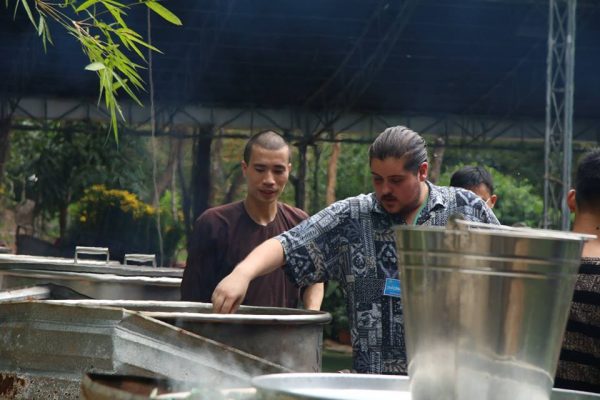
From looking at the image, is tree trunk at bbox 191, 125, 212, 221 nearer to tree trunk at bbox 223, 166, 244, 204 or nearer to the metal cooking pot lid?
tree trunk at bbox 223, 166, 244, 204

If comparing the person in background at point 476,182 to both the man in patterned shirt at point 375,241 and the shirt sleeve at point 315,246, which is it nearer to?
the man in patterned shirt at point 375,241

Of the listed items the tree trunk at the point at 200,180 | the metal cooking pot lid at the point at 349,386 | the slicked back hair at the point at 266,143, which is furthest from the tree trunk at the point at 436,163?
the metal cooking pot lid at the point at 349,386

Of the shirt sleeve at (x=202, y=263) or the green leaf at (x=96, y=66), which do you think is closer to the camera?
the green leaf at (x=96, y=66)

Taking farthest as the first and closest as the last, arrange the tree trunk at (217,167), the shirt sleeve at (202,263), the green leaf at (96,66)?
the tree trunk at (217,167) < the shirt sleeve at (202,263) < the green leaf at (96,66)

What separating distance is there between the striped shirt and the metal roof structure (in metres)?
11.0

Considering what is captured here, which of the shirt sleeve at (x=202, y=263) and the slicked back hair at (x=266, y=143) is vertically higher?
the slicked back hair at (x=266, y=143)

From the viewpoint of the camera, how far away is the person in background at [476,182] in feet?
19.6

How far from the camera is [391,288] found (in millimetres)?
3215

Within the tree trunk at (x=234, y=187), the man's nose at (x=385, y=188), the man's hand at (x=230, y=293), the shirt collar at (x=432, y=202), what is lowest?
the man's hand at (x=230, y=293)

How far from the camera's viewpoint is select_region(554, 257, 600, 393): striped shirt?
2816mm

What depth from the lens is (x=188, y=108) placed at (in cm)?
1816

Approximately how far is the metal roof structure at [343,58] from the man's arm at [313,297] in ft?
31.6

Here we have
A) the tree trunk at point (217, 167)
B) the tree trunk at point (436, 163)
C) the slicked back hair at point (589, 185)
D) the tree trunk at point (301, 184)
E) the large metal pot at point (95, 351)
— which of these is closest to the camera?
the large metal pot at point (95, 351)

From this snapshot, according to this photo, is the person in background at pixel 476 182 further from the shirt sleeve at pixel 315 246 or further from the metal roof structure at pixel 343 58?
the metal roof structure at pixel 343 58
